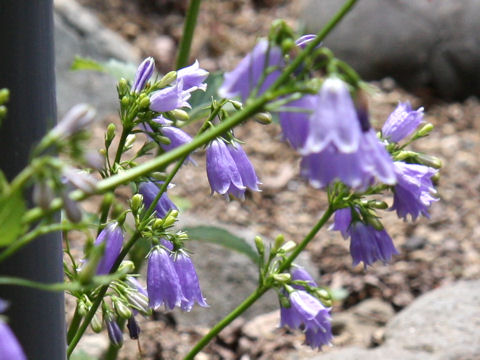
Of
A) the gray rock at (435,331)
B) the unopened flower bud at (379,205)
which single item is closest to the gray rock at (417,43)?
the gray rock at (435,331)

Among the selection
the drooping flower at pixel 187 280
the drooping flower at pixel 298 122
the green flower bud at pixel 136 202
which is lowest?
the drooping flower at pixel 187 280

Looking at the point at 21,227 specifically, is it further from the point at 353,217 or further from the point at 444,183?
the point at 444,183

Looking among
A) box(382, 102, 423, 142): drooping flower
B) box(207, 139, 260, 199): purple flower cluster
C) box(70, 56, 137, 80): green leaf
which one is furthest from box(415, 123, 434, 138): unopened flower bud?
box(70, 56, 137, 80): green leaf

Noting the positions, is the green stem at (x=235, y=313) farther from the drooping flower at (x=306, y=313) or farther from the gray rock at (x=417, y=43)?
the gray rock at (x=417, y=43)

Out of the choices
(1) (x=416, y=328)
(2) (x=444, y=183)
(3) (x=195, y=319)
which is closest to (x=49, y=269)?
(1) (x=416, y=328)

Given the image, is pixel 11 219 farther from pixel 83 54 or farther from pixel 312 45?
pixel 83 54
